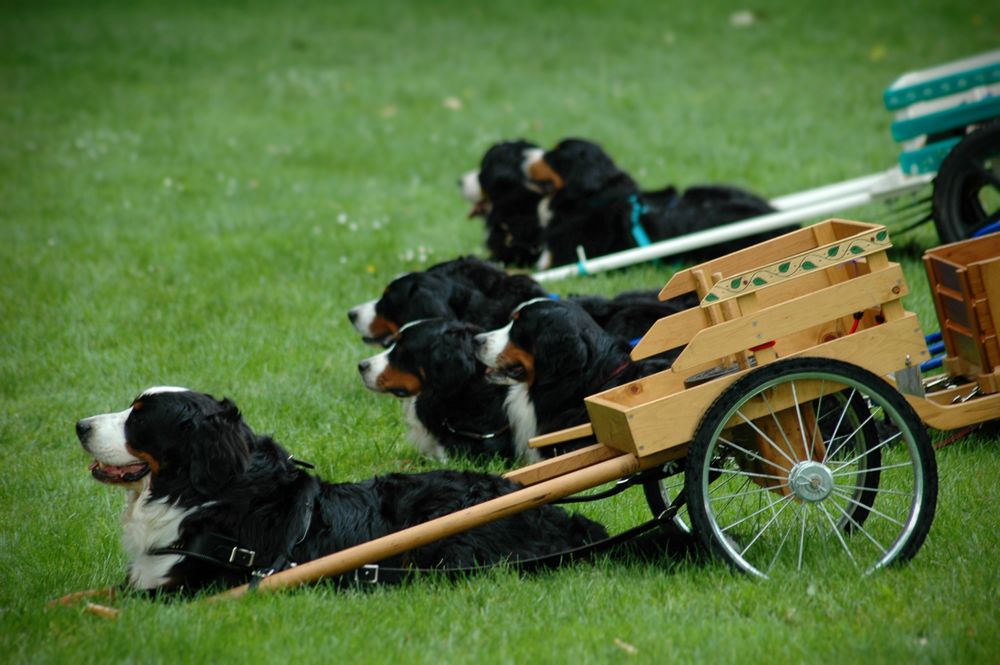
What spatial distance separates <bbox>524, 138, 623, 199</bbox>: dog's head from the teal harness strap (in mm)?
253

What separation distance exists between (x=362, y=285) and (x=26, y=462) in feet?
10.1

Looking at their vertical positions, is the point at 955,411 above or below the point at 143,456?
below

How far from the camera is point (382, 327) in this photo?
20.2 feet

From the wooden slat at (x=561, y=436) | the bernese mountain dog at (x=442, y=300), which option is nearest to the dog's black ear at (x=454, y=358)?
the bernese mountain dog at (x=442, y=300)

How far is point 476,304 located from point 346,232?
10.5 feet

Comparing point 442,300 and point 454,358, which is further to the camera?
point 442,300

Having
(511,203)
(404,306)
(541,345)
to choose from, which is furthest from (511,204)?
(541,345)

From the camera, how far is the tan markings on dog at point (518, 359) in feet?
16.5

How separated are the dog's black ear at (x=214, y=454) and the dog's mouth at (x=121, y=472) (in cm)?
20

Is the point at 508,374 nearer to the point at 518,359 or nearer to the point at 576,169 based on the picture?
the point at 518,359

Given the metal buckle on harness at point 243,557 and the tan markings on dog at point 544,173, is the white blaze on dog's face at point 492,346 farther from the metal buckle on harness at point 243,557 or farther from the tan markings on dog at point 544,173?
the tan markings on dog at point 544,173

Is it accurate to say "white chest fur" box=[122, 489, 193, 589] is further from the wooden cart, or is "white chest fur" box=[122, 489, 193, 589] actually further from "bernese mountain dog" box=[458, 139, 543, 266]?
"bernese mountain dog" box=[458, 139, 543, 266]

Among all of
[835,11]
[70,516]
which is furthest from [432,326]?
[835,11]

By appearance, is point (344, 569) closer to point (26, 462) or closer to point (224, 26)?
point (26, 462)
